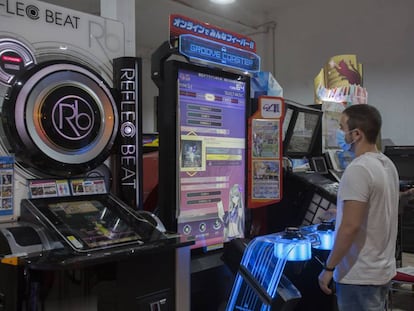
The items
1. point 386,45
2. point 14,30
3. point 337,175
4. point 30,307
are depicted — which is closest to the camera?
point 30,307

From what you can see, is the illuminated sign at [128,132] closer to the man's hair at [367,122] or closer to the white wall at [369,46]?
the man's hair at [367,122]

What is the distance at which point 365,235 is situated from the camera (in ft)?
6.67

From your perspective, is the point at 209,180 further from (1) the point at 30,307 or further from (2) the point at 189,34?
(1) the point at 30,307

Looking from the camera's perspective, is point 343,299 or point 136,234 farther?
point 343,299

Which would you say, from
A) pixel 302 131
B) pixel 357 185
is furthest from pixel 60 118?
pixel 302 131

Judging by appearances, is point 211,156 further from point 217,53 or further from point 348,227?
point 348,227

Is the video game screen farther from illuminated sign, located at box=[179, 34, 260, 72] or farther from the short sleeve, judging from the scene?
the short sleeve

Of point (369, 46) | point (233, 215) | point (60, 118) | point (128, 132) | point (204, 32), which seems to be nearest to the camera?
point (60, 118)

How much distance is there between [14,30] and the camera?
190 cm

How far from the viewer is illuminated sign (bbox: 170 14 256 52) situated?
7.62ft

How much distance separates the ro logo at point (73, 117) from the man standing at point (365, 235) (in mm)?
1250

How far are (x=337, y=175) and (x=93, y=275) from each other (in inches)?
102

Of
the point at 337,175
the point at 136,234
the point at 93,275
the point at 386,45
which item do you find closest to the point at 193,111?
the point at 136,234

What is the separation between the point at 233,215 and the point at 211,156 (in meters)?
0.42
